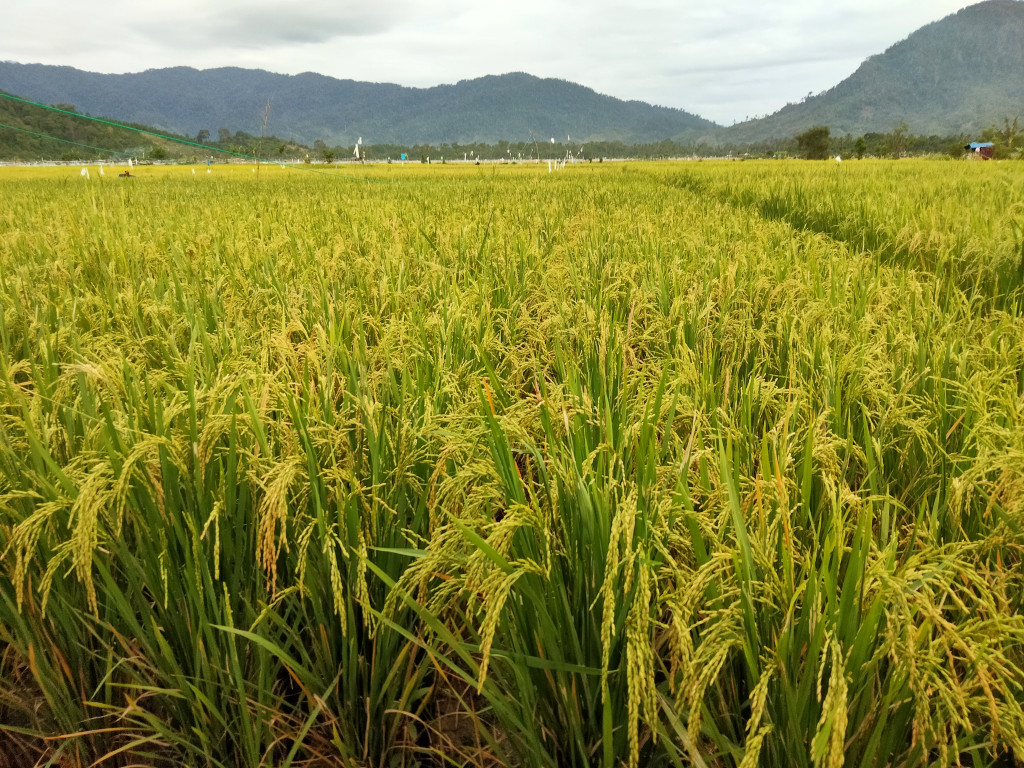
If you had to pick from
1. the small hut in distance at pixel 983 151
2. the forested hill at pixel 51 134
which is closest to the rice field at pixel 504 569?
the small hut in distance at pixel 983 151

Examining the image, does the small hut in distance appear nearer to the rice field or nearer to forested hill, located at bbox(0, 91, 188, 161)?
the rice field

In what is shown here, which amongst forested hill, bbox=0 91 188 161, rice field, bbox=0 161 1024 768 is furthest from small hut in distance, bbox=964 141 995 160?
forested hill, bbox=0 91 188 161

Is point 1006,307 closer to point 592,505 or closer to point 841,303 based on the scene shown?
point 841,303

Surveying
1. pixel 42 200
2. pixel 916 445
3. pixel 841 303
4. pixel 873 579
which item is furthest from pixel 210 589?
pixel 42 200

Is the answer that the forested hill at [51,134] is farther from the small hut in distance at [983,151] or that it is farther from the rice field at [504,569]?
the small hut in distance at [983,151]

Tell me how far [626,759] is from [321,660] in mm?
638

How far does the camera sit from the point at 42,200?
884 cm

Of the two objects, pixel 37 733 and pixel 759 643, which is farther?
pixel 37 733

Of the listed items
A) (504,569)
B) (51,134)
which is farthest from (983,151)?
(51,134)

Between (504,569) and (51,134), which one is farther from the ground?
(51,134)

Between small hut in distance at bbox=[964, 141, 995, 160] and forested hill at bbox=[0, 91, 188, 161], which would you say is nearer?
small hut in distance at bbox=[964, 141, 995, 160]

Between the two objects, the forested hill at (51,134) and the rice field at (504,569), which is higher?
the forested hill at (51,134)

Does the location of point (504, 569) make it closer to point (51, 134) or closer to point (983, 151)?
point (983, 151)

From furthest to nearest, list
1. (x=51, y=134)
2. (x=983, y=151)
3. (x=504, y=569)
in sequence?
(x=51, y=134) < (x=983, y=151) < (x=504, y=569)
